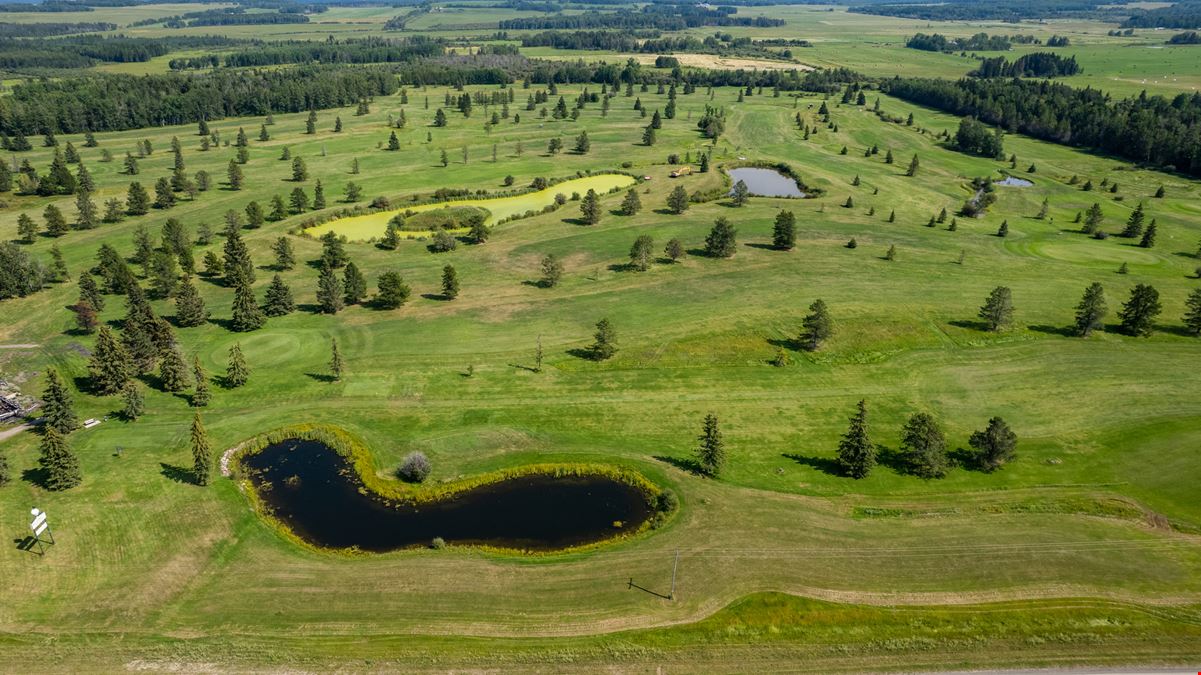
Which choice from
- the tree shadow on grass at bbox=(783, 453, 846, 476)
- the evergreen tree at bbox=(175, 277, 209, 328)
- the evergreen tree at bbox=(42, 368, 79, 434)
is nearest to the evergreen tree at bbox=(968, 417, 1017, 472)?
the tree shadow on grass at bbox=(783, 453, 846, 476)

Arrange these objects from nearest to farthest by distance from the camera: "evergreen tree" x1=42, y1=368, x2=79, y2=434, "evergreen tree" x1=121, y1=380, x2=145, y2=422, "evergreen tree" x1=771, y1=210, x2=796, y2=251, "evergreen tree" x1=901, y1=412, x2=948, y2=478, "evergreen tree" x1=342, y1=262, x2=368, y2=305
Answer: "evergreen tree" x1=901, y1=412, x2=948, y2=478, "evergreen tree" x1=42, y1=368, x2=79, y2=434, "evergreen tree" x1=121, y1=380, x2=145, y2=422, "evergreen tree" x1=342, y1=262, x2=368, y2=305, "evergreen tree" x1=771, y1=210, x2=796, y2=251

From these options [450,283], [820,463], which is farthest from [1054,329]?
Result: [450,283]

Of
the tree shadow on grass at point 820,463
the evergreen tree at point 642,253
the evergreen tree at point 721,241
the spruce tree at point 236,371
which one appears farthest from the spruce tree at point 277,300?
the tree shadow on grass at point 820,463

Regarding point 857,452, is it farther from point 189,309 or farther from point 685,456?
point 189,309

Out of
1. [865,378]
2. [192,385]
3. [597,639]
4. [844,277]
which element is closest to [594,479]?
[597,639]

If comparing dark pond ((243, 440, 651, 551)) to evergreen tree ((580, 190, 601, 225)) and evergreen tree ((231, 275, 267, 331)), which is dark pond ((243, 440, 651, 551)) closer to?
evergreen tree ((231, 275, 267, 331))
